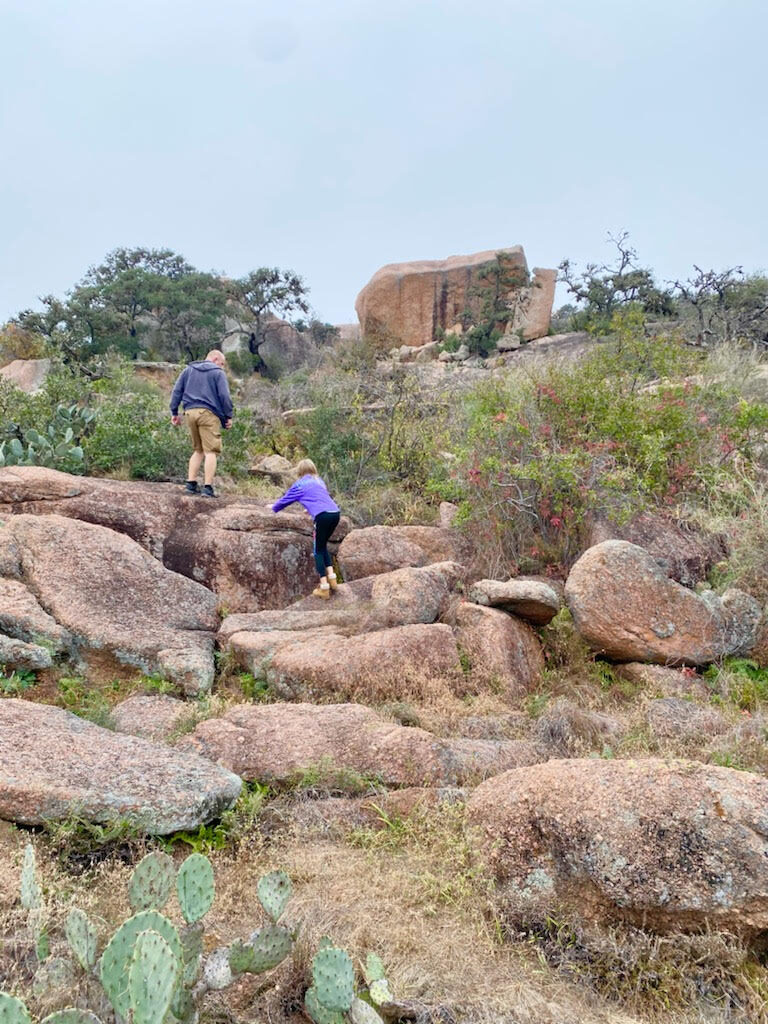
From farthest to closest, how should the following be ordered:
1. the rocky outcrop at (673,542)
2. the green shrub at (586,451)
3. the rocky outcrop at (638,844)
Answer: the green shrub at (586,451)
the rocky outcrop at (673,542)
the rocky outcrop at (638,844)

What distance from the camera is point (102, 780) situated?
3637mm

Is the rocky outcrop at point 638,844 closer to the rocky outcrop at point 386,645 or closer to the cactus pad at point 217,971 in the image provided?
the cactus pad at point 217,971

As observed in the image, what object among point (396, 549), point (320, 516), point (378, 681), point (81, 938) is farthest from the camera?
point (396, 549)

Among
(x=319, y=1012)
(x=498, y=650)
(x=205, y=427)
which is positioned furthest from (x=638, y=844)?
(x=205, y=427)

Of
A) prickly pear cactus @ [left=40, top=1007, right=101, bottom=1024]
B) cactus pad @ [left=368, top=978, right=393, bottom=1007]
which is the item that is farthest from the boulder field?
prickly pear cactus @ [left=40, top=1007, right=101, bottom=1024]

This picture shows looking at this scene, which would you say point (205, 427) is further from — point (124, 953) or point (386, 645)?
Answer: point (124, 953)

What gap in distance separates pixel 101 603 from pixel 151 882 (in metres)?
4.10

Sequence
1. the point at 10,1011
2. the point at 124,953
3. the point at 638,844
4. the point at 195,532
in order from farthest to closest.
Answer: the point at 195,532 → the point at 638,844 → the point at 124,953 → the point at 10,1011

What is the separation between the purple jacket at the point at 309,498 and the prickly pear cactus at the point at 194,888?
15.6 feet

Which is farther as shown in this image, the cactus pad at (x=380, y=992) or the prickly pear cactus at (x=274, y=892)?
the prickly pear cactus at (x=274, y=892)

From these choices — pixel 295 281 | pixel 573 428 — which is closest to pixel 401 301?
pixel 295 281

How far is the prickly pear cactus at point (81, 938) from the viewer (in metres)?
2.33

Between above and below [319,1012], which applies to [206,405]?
above

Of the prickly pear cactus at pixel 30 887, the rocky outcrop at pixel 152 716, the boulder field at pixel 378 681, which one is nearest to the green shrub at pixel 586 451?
the boulder field at pixel 378 681
